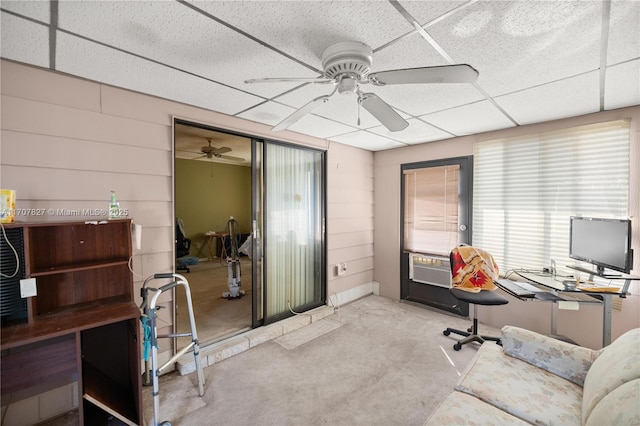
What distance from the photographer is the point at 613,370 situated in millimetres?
1290

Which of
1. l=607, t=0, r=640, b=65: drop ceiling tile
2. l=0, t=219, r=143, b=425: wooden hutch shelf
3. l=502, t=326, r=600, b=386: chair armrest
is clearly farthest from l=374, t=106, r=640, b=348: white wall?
l=0, t=219, r=143, b=425: wooden hutch shelf

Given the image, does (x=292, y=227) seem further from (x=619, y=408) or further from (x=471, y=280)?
(x=619, y=408)

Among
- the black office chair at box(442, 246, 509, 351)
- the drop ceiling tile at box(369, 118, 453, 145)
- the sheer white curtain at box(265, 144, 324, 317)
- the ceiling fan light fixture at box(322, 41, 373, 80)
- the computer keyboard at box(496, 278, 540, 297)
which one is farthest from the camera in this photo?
the sheer white curtain at box(265, 144, 324, 317)

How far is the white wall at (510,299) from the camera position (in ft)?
8.37

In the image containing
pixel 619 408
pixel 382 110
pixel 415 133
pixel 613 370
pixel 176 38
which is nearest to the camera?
pixel 619 408

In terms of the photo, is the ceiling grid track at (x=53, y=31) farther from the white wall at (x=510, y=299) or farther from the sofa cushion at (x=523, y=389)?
the white wall at (x=510, y=299)

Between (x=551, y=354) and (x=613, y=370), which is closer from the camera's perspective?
(x=613, y=370)

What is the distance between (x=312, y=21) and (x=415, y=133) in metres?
2.46

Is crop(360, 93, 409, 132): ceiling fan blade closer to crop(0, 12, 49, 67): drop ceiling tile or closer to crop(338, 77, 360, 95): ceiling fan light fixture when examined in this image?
crop(338, 77, 360, 95): ceiling fan light fixture

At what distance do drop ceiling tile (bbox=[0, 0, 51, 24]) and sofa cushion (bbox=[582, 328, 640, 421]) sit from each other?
3.10 m

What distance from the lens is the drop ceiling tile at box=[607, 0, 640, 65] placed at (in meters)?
1.29

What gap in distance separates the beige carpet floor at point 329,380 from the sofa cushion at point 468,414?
682 mm

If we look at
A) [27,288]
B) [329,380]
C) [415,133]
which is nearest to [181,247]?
[27,288]

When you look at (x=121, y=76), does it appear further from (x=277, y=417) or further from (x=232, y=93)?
(x=277, y=417)
